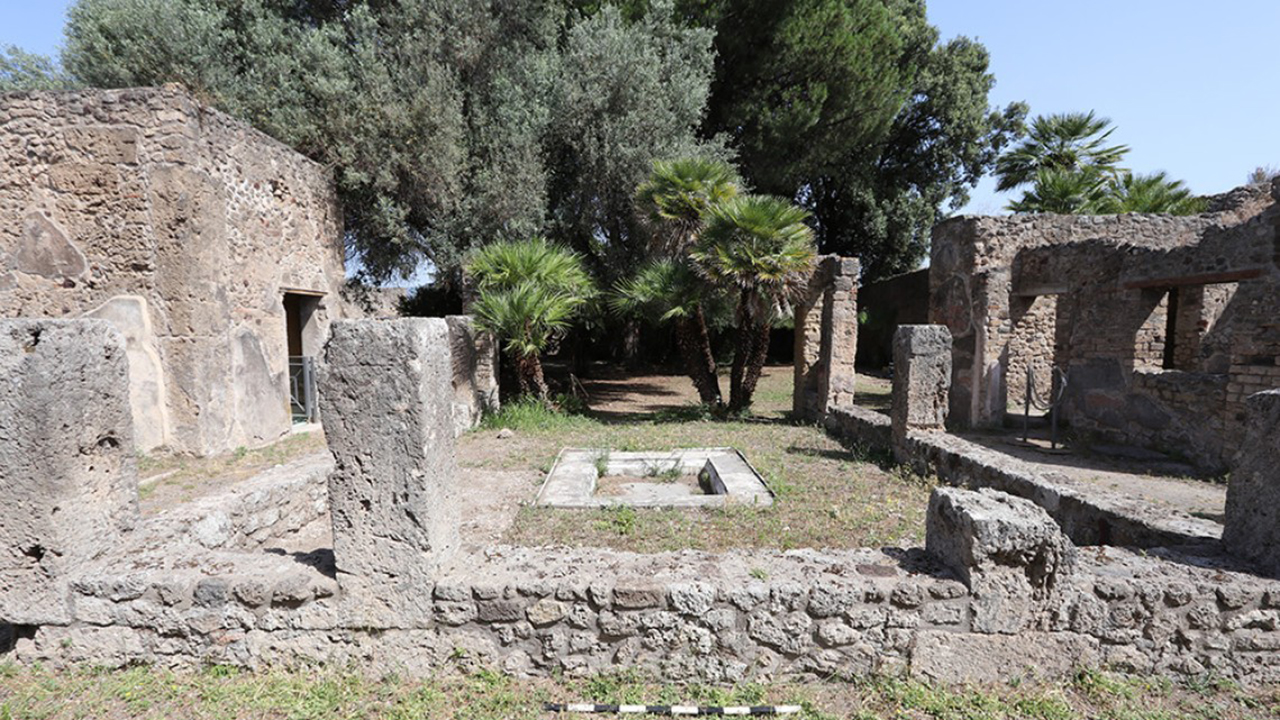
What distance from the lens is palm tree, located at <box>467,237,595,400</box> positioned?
392 inches

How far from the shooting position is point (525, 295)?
9.93m

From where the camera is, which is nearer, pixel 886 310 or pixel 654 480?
Result: pixel 654 480

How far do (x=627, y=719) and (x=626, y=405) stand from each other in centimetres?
1072

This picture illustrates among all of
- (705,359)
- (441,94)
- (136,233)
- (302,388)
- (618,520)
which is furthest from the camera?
(705,359)

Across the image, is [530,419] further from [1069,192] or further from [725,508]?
[1069,192]

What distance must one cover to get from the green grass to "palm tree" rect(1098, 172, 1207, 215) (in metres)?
13.9

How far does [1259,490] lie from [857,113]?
15065 millimetres

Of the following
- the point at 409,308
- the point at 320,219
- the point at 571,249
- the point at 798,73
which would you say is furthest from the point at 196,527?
the point at 798,73

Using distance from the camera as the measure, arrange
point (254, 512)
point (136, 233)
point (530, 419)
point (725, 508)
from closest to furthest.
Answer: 1. point (254, 512)
2. point (725, 508)
3. point (136, 233)
4. point (530, 419)

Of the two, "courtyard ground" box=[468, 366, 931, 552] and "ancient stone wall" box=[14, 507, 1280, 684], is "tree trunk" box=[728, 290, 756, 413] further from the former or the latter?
"ancient stone wall" box=[14, 507, 1280, 684]

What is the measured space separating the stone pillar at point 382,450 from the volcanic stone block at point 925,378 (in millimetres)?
6268

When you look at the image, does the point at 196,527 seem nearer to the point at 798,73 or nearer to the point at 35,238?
the point at 35,238

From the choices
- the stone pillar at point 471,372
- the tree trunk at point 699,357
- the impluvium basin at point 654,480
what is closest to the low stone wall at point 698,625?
the impluvium basin at point 654,480

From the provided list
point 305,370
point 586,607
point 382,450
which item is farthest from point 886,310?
point 382,450
